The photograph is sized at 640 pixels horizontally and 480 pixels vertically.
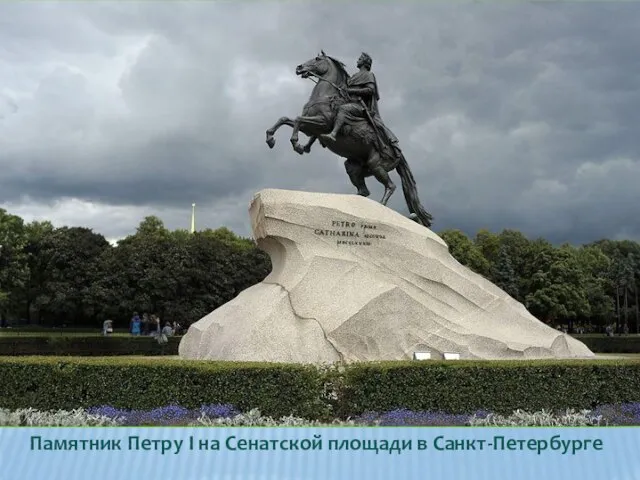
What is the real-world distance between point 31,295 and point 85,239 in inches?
270

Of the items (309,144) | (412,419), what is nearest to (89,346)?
(309,144)

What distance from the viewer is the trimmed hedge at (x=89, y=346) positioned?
77.9 feet

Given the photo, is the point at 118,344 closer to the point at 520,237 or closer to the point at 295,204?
the point at 295,204

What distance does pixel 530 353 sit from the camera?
13633 millimetres

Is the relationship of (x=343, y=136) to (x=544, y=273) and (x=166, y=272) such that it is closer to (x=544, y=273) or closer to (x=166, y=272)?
(x=166, y=272)

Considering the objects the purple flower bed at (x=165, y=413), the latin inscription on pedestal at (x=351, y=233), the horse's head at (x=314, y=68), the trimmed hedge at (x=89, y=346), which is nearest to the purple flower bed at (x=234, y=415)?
the purple flower bed at (x=165, y=413)

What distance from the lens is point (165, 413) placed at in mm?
8875

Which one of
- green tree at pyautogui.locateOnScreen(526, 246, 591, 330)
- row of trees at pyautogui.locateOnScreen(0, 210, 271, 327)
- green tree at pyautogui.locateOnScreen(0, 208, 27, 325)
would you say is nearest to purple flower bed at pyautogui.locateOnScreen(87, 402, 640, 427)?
row of trees at pyautogui.locateOnScreen(0, 210, 271, 327)

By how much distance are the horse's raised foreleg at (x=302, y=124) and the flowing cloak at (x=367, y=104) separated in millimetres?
725

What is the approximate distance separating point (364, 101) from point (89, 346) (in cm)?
1428

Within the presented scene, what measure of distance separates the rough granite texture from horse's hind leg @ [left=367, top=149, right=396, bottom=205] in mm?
2540

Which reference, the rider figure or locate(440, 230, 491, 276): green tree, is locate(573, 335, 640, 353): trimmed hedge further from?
locate(440, 230, 491, 276): green tree

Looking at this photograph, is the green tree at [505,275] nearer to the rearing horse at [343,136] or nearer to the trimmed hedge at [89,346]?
the trimmed hedge at [89,346]

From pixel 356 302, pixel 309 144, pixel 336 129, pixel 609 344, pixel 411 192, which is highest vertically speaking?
pixel 336 129
